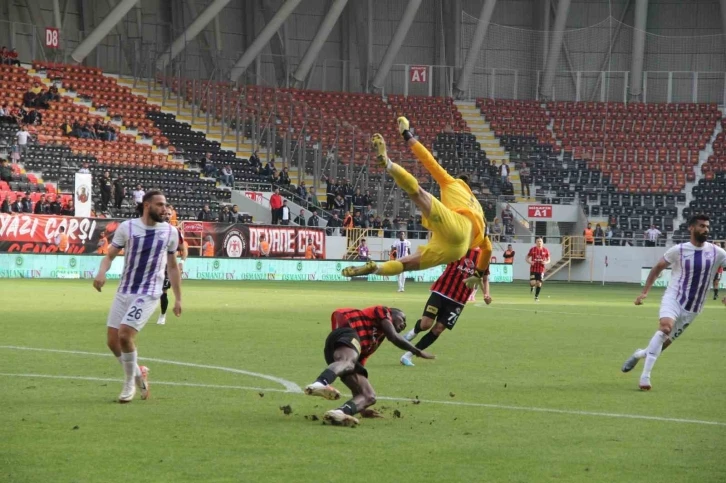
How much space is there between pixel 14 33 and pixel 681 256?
2054 inches

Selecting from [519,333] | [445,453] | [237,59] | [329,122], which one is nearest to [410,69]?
[237,59]

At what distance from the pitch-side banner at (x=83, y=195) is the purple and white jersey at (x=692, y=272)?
29584mm

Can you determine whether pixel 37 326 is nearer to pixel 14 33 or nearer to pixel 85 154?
pixel 85 154

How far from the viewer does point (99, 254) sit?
4156cm

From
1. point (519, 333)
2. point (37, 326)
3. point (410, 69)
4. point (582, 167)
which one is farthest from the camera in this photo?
point (410, 69)

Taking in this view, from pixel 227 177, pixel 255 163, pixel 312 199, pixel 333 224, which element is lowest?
pixel 333 224

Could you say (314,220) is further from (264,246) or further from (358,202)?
(264,246)

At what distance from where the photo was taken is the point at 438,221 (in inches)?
507

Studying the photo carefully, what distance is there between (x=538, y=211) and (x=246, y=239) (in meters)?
19.3

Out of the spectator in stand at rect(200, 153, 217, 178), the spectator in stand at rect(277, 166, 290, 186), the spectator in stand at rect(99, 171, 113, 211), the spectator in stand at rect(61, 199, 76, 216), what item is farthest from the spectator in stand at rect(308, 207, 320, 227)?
the spectator in stand at rect(61, 199, 76, 216)

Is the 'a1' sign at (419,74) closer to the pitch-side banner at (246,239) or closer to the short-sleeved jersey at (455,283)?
the pitch-side banner at (246,239)

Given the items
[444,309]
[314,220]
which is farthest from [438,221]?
[314,220]

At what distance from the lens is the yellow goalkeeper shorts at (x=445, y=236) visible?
42.3ft

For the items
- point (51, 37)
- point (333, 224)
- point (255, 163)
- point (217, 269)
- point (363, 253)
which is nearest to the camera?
point (217, 269)
